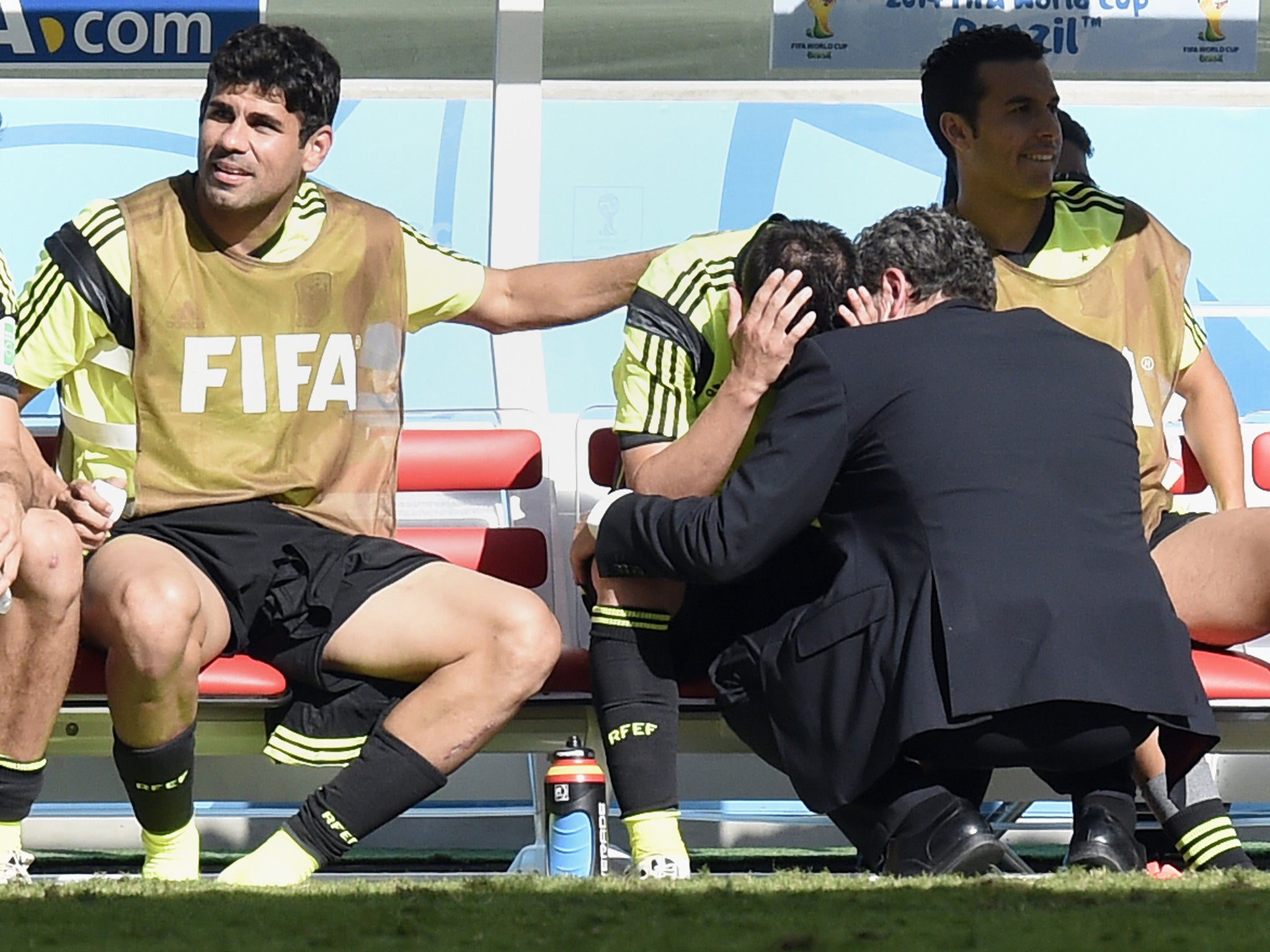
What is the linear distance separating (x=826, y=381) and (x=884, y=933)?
1.01 metres

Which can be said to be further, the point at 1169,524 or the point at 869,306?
the point at 1169,524

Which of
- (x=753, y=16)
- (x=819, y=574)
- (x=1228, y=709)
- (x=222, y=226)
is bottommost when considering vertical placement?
(x=1228, y=709)

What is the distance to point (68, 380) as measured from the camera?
136 inches

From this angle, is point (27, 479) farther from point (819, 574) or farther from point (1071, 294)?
point (1071, 294)

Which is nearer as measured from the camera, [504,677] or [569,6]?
[504,677]

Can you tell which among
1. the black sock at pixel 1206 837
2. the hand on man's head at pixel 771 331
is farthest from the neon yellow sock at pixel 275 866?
the black sock at pixel 1206 837

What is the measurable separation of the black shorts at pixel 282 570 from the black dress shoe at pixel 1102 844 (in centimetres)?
119

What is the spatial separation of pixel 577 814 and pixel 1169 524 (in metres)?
1.30

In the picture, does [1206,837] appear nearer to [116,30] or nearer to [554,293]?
[554,293]

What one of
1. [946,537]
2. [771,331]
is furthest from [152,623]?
[946,537]

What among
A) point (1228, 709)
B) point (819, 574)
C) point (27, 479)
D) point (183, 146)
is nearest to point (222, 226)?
point (27, 479)

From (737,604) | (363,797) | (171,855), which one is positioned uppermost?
(737,604)

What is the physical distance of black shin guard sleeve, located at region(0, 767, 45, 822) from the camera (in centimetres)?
298

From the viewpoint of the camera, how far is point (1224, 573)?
347 centimetres
